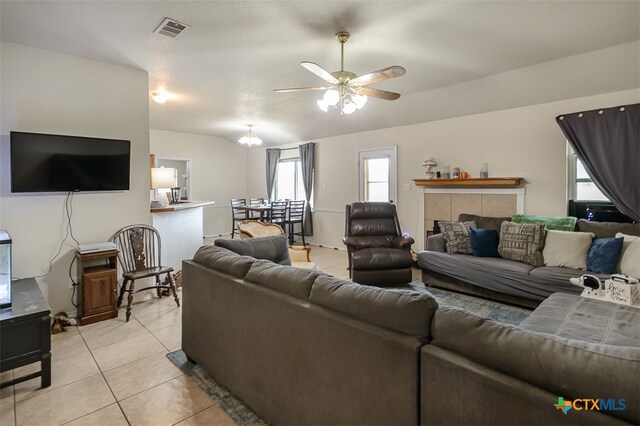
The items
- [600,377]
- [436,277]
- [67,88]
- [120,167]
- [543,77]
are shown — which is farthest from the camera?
[436,277]

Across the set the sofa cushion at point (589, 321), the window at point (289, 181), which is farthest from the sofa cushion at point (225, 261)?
the window at point (289, 181)

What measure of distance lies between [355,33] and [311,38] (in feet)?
1.29

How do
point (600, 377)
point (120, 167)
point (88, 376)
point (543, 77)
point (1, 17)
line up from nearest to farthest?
point (600, 377), point (88, 376), point (1, 17), point (120, 167), point (543, 77)

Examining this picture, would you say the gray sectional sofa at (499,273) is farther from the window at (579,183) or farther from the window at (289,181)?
the window at (289,181)

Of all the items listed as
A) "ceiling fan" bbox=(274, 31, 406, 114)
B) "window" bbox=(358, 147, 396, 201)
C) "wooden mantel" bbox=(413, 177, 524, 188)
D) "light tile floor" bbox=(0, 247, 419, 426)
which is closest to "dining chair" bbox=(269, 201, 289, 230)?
"window" bbox=(358, 147, 396, 201)

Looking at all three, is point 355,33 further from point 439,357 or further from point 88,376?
point 88,376

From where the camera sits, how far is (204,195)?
8.06 metres

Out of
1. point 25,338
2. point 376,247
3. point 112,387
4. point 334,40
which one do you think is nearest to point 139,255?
point 25,338

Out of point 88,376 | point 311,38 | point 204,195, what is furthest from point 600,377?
point 204,195

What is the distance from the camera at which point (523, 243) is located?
11.9 ft

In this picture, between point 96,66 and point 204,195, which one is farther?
point 204,195

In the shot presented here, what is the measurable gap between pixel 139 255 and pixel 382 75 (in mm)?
3162

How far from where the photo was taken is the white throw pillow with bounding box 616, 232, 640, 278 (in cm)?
294

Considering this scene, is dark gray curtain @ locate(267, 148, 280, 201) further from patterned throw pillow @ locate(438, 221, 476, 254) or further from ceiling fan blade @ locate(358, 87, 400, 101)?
ceiling fan blade @ locate(358, 87, 400, 101)
